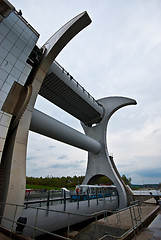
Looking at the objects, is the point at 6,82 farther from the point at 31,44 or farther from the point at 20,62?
the point at 31,44

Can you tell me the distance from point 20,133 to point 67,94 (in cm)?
977

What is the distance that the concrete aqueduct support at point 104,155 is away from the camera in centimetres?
2014

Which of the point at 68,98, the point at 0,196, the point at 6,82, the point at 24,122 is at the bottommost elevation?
the point at 0,196

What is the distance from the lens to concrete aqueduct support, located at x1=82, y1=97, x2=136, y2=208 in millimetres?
A: 20141

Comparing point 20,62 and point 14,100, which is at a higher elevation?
point 20,62

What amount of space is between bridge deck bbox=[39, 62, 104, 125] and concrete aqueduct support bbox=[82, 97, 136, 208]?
2.16 m

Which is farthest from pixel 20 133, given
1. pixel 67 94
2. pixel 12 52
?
pixel 67 94

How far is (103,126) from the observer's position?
923 inches

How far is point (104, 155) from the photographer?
21422 mm

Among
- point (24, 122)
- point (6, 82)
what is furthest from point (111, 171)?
point (6, 82)

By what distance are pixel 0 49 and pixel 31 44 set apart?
231 cm

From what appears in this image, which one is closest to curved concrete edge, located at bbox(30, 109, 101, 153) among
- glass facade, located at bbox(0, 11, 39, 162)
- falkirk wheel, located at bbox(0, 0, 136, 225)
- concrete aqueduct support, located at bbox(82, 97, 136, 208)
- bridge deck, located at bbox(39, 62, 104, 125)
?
falkirk wheel, located at bbox(0, 0, 136, 225)

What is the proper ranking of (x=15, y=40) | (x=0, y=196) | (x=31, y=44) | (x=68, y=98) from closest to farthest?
(x=0, y=196) → (x=15, y=40) → (x=31, y=44) → (x=68, y=98)

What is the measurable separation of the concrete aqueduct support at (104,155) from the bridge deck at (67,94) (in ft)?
7.08
